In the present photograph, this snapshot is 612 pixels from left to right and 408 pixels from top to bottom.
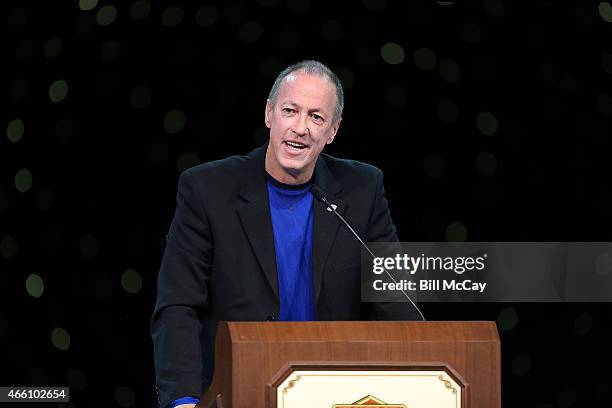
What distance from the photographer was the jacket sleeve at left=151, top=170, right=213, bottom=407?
2057 mm

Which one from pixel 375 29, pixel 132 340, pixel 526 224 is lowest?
pixel 132 340

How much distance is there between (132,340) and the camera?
10.9 feet

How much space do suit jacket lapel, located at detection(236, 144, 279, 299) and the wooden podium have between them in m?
0.66

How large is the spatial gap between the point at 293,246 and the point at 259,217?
3.8 inches

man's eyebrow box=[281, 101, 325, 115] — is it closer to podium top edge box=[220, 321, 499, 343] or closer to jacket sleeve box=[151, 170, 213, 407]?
jacket sleeve box=[151, 170, 213, 407]

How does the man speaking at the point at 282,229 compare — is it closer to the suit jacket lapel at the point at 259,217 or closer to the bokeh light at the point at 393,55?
the suit jacket lapel at the point at 259,217

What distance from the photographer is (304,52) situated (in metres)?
3.36

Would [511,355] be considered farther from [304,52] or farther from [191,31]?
[191,31]

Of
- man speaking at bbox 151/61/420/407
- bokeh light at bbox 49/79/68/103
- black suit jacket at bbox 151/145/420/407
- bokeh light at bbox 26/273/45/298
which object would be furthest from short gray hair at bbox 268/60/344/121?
bokeh light at bbox 26/273/45/298

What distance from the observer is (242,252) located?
2379 mm

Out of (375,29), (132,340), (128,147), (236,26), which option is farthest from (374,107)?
(132,340)

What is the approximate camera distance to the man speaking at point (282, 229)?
236 centimetres

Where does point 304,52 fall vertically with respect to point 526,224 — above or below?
above

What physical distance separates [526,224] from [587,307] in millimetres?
318
